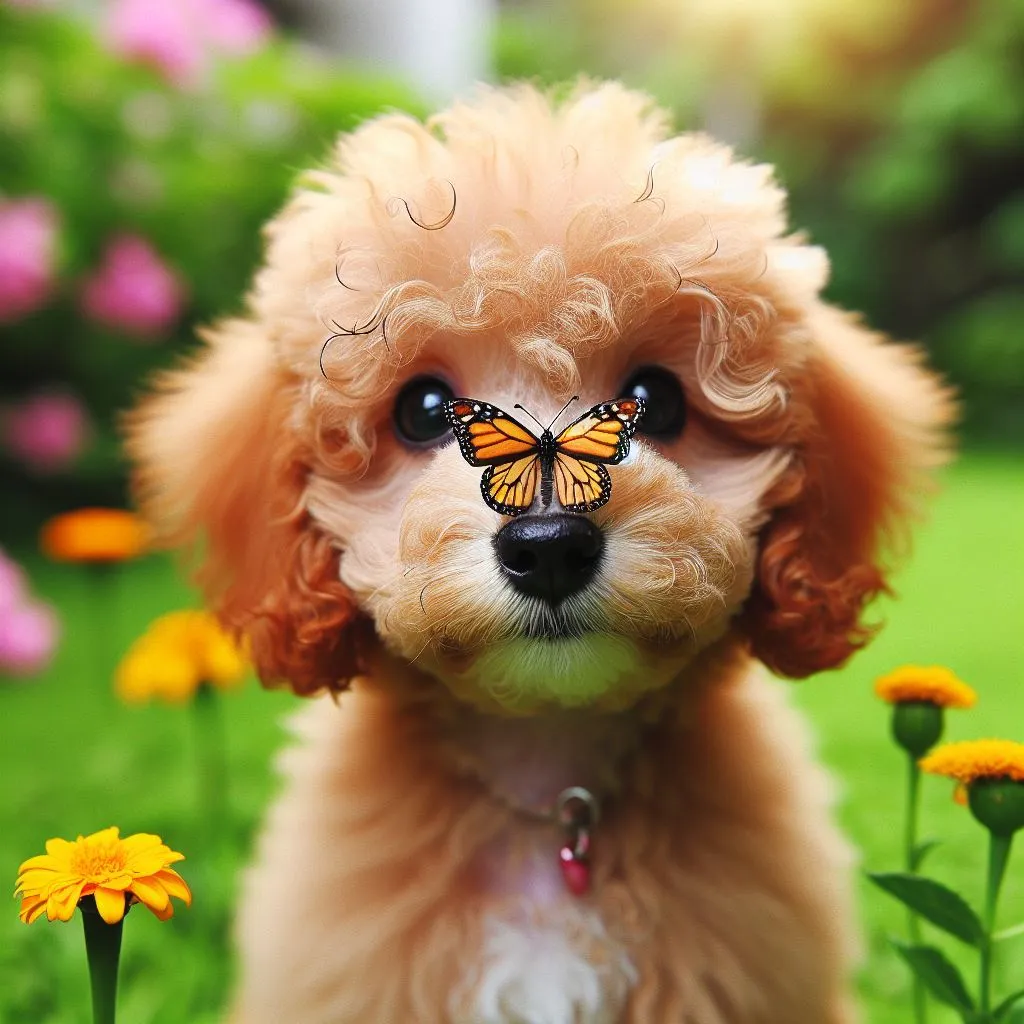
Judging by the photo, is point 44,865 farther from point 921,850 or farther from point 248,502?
point 921,850

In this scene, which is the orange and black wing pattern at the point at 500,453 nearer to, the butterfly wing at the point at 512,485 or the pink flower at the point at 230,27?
the butterfly wing at the point at 512,485

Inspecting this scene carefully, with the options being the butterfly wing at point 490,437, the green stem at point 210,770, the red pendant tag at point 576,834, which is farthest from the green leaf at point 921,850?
the green stem at point 210,770

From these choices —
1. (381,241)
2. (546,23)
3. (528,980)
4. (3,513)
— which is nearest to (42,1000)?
(528,980)

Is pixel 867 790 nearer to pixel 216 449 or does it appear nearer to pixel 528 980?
pixel 528 980

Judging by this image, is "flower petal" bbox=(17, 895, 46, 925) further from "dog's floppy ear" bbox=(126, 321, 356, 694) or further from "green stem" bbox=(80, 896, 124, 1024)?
"dog's floppy ear" bbox=(126, 321, 356, 694)

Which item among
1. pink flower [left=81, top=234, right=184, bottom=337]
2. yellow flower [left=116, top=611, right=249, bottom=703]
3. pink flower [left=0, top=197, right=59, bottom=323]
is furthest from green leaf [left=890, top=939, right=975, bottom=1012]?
pink flower [left=81, top=234, right=184, bottom=337]
